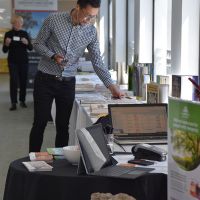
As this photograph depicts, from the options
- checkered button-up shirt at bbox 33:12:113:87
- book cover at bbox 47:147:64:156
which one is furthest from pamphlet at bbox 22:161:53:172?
checkered button-up shirt at bbox 33:12:113:87

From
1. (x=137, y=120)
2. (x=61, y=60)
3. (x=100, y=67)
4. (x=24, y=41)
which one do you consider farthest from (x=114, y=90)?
(x=24, y=41)

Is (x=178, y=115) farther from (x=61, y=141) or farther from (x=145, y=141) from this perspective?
(x=61, y=141)

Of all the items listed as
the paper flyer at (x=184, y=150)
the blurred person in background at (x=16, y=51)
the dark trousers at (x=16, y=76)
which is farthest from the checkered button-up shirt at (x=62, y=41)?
the dark trousers at (x=16, y=76)

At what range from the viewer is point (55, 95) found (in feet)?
13.0

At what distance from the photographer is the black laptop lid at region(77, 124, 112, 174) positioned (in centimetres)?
213

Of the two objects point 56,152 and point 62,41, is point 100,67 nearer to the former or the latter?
point 62,41

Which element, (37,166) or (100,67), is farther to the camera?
(100,67)

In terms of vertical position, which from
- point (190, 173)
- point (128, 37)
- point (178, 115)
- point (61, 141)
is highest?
point (128, 37)

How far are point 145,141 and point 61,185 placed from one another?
0.81m

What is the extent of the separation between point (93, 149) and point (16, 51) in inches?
279

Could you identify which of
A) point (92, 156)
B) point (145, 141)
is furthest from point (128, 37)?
point (92, 156)

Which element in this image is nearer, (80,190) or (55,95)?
(80,190)

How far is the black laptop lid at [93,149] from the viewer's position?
213cm

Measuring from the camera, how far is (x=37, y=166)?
2225 millimetres
